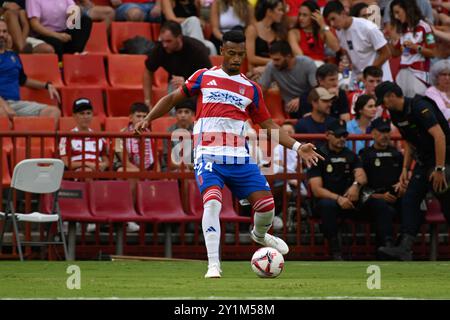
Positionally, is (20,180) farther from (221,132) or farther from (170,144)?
(221,132)

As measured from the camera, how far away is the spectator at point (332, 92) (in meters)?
19.5

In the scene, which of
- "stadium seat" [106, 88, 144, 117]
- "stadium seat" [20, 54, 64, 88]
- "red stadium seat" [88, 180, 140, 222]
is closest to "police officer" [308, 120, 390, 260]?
"red stadium seat" [88, 180, 140, 222]

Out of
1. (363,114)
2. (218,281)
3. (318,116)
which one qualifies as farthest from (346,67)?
(218,281)

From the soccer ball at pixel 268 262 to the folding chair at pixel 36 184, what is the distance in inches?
191

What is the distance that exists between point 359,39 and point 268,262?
8.46 metres

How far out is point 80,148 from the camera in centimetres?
1833

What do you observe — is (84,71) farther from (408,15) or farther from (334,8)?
(408,15)

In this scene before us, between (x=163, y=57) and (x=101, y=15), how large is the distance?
8.57 ft

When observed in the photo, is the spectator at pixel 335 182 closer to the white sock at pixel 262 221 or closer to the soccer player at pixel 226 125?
the white sock at pixel 262 221

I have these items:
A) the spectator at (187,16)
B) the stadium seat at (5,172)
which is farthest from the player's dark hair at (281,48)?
the stadium seat at (5,172)

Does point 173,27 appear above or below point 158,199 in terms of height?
above

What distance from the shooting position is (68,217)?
58.3ft

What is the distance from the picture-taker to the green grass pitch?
1105cm
